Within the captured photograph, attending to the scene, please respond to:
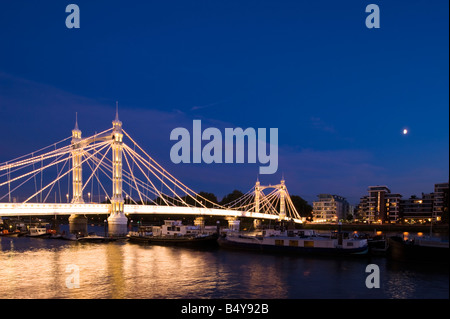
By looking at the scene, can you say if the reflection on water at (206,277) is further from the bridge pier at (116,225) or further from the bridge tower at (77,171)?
the bridge tower at (77,171)

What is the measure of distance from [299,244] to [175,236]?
21.5m

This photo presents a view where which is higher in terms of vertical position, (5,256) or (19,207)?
(19,207)

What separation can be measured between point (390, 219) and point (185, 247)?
352ft

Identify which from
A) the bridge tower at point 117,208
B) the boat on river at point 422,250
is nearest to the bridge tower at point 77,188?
the bridge tower at point 117,208

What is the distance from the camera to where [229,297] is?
86.9 feet

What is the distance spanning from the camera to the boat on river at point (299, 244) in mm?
47756

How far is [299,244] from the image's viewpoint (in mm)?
50875

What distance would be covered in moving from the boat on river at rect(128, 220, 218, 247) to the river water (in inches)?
475

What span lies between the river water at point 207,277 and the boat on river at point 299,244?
1814 mm

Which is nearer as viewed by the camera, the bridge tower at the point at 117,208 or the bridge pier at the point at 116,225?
the bridge pier at the point at 116,225

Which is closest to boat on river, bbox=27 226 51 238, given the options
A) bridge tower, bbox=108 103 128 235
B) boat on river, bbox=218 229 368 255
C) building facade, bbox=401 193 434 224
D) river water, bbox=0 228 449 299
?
bridge tower, bbox=108 103 128 235

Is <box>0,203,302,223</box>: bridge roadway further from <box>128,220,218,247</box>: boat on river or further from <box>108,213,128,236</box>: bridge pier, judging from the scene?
<box>128,220,218,247</box>: boat on river
